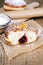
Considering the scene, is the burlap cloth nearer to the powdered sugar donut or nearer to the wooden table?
the wooden table

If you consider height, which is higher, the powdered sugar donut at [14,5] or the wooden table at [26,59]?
the powdered sugar donut at [14,5]

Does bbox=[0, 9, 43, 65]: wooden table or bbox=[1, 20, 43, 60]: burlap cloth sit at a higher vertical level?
bbox=[1, 20, 43, 60]: burlap cloth

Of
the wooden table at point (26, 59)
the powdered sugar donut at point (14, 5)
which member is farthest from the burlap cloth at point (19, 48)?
the powdered sugar donut at point (14, 5)

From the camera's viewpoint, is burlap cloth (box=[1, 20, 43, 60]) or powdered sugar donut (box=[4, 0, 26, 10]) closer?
burlap cloth (box=[1, 20, 43, 60])

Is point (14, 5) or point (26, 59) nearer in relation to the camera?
point (26, 59)

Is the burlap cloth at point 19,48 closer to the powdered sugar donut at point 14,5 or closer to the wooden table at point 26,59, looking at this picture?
the wooden table at point 26,59

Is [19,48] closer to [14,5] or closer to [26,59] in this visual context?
[26,59]

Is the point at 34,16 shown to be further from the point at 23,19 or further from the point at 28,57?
the point at 28,57

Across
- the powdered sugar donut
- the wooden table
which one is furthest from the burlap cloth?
the powdered sugar donut

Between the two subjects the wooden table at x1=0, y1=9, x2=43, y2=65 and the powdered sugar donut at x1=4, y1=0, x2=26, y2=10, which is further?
the powdered sugar donut at x1=4, y1=0, x2=26, y2=10

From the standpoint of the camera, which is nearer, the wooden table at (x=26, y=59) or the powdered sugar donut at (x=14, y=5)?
the wooden table at (x=26, y=59)

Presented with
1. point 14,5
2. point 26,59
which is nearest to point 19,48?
point 26,59
